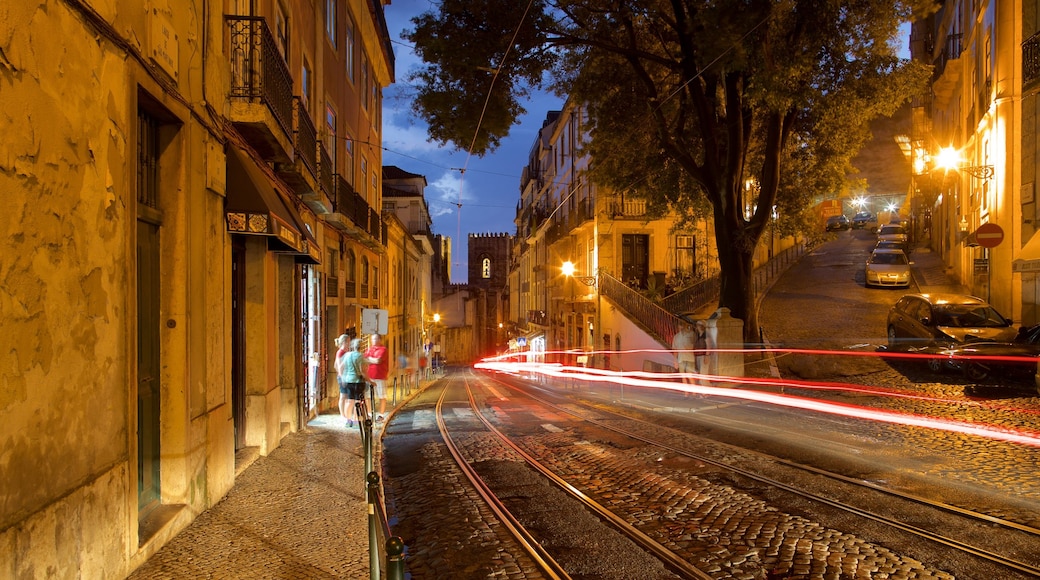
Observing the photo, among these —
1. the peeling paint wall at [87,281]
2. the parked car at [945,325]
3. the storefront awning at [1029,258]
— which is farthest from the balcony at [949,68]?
the peeling paint wall at [87,281]

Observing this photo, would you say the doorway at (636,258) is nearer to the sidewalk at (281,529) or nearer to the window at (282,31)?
the window at (282,31)

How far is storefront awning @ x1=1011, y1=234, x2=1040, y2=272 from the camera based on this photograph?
1448 cm

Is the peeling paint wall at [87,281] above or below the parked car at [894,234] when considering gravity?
below

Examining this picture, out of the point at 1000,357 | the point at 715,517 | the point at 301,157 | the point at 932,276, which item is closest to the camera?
the point at 715,517

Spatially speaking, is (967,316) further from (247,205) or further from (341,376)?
(247,205)

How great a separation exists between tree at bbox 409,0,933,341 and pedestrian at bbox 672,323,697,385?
1647 millimetres

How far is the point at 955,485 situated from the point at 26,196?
885cm

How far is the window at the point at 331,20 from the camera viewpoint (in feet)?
52.9

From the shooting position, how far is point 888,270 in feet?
85.1

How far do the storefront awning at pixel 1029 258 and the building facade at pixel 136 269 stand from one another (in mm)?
15411

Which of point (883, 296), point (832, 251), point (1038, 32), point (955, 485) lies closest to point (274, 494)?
point (955, 485)

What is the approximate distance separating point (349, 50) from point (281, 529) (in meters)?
16.3

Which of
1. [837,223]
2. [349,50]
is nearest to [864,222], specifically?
[837,223]

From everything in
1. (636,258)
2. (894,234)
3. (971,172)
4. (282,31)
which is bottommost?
(636,258)
